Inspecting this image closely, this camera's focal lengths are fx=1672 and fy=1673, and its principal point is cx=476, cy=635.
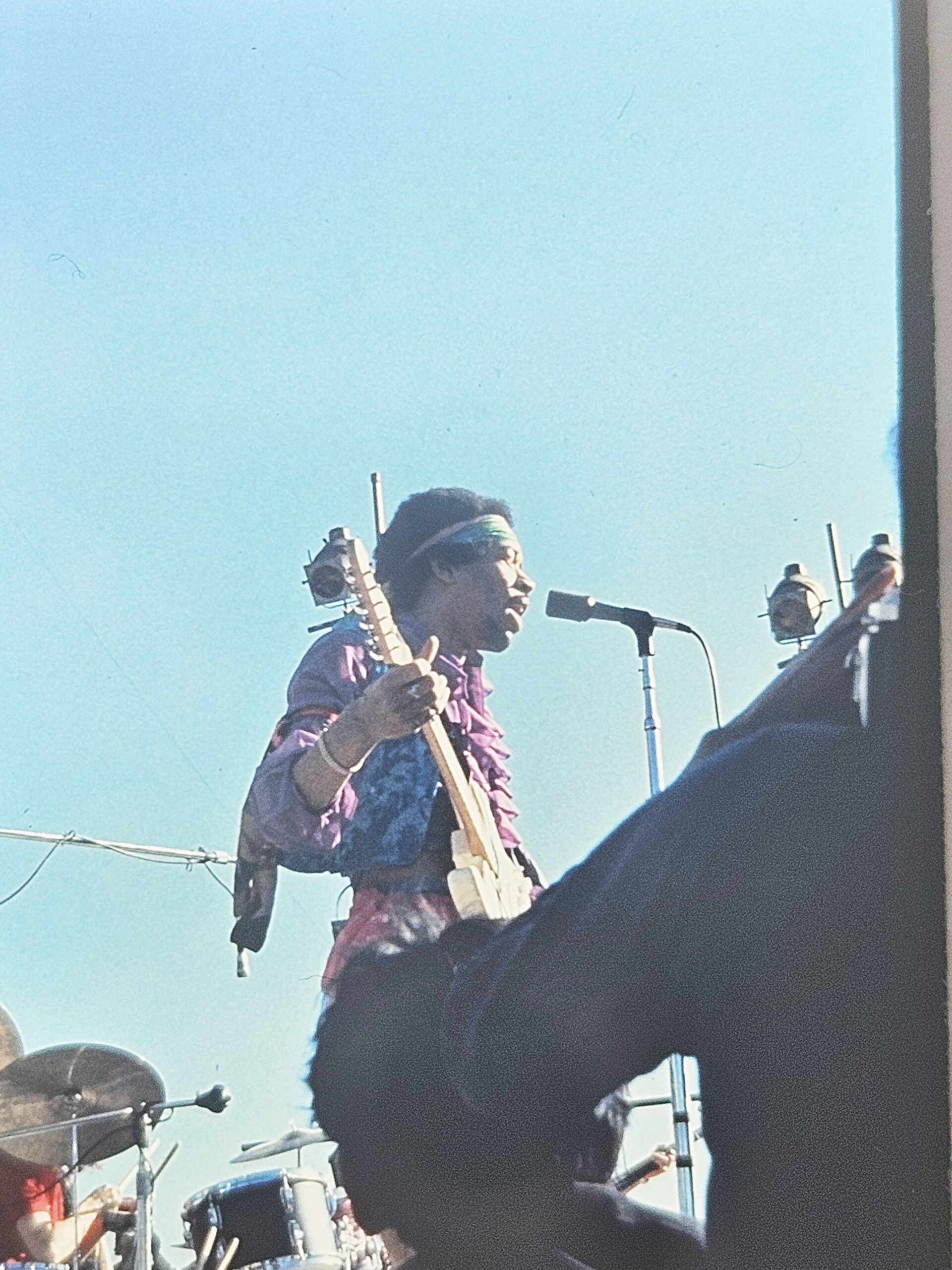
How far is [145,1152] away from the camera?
2.16 m

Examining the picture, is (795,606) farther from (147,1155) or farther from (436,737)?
(147,1155)

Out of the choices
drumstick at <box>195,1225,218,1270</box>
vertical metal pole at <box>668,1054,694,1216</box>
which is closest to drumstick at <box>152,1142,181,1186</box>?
drumstick at <box>195,1225,218,1270</box>

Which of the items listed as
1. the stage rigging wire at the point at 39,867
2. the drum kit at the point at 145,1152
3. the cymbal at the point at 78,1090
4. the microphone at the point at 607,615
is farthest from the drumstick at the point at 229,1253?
the microphone at the point at 607,615

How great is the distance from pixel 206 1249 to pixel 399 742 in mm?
757

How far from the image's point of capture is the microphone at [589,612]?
2.14 m

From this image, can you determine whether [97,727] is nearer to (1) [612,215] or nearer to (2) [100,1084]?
(2) [100,1084]

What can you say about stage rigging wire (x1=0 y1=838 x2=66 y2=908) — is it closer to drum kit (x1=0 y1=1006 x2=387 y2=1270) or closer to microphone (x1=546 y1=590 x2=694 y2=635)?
drum kit (x1=0 y1=1006 x2=387 y2=1270)

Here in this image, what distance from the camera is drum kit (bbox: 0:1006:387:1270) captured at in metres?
2.12

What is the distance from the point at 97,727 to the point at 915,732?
1.06 metres

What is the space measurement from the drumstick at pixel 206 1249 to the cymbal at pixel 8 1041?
0.36 metres

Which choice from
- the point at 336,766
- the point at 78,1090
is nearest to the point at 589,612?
the point at 336,766

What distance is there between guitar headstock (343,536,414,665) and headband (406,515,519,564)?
81mm

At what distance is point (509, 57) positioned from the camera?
7.32ft

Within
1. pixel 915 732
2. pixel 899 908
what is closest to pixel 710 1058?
pixel 899 908
